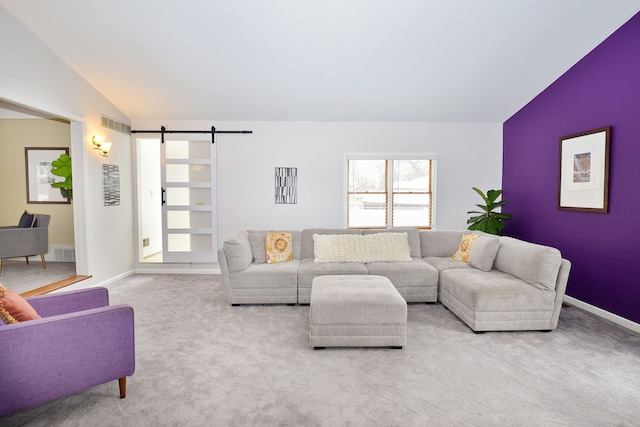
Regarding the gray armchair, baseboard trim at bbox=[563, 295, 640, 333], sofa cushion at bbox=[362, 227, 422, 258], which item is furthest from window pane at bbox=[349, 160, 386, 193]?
the gray armchair

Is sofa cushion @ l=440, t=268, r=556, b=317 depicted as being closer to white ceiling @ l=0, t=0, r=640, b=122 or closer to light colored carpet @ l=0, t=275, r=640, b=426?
light colored carpet @ l=0, t=275, r=640, b=426

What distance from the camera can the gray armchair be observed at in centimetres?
509

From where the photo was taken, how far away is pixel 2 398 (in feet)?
5.80

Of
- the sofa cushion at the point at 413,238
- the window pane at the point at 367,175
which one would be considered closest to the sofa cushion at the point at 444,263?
the sofa cushion at the point at 413,238

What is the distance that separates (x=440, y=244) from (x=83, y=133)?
513 cm

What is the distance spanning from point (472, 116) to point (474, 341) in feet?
12.7

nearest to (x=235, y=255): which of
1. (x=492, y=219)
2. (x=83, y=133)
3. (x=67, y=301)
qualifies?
(x=67, y=301)

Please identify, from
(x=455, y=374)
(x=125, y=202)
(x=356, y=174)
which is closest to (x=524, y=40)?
(x=356, y=174)

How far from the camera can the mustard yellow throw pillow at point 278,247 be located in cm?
450

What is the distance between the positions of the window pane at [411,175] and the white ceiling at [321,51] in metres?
0.84

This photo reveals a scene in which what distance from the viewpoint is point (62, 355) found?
194 centimetres

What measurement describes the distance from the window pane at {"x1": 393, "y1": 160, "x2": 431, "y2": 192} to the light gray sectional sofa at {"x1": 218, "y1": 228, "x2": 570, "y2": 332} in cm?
120

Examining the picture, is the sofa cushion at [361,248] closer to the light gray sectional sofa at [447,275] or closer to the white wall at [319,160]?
the light gray sectional sofa at [447,275]

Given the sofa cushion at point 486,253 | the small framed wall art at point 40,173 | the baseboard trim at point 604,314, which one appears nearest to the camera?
the baseboard trim at point 604,314
